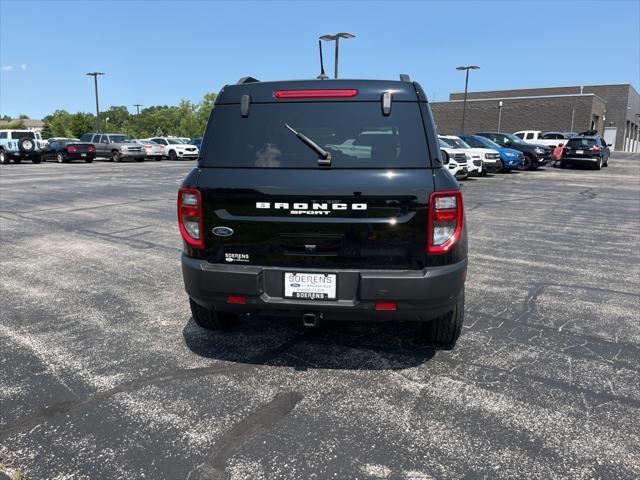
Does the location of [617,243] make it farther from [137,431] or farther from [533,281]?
[137,431]

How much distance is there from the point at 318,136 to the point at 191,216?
103 cm

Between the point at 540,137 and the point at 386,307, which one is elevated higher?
the point at 540,137

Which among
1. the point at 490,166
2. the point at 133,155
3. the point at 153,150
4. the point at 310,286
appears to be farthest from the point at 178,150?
the point at 310,286

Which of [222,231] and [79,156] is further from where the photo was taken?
[79,156]

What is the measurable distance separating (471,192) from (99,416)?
13742mm

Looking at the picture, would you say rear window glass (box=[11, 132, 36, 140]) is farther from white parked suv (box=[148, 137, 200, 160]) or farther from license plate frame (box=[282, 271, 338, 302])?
license plate frame (box=[282, 271, 338, 302])

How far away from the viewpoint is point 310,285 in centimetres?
319

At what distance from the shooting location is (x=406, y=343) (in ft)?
12.9

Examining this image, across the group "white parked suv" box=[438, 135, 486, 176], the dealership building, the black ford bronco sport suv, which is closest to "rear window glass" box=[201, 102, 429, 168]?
the black ford bronco sport suv

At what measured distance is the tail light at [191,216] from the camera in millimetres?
3316

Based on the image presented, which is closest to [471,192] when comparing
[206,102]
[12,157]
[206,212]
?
[206,212]

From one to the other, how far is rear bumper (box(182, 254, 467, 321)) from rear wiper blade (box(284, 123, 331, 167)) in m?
0.70

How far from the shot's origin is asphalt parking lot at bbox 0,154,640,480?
2.52 meters

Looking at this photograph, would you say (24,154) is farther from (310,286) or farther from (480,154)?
(310,286)
